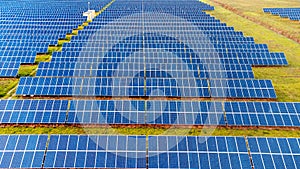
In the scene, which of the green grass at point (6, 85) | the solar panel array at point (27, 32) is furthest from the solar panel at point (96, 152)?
the solar panel array at point (27, 32)

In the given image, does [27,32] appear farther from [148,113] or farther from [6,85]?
[148,113]

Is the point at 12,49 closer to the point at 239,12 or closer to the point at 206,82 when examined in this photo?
the point at 206,82

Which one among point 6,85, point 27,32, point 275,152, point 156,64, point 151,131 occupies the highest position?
point 275,152

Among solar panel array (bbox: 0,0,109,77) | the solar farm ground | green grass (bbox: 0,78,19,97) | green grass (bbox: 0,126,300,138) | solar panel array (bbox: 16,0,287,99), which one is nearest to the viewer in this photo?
green grass (bbox: 0,126,300,138)

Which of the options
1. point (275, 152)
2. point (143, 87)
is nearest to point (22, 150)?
point (143, 87)

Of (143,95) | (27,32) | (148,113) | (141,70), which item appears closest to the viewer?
(148,113)

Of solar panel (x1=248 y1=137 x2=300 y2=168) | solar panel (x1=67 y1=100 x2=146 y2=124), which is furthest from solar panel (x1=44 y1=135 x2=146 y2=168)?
solar panel (x1=248 y1=137 x2=300 y2=168)

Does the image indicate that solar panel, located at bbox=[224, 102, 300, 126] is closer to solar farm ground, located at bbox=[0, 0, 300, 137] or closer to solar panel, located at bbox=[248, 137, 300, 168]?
solar farm ground, located at bbox=[0, 0, 300, 137]
